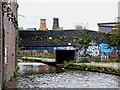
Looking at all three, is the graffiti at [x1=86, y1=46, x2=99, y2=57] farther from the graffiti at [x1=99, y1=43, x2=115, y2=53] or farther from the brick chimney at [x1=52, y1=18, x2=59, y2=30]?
the brick chimney at [x1=52, y1=18, x2=59, y2=30]

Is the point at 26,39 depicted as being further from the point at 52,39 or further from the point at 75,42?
the point at 75,42

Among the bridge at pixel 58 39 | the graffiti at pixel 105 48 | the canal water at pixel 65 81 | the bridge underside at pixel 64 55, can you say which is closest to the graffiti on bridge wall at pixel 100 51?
the graffiti at pixel 105 48

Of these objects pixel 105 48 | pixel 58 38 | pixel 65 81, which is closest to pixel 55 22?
pixel 58 38

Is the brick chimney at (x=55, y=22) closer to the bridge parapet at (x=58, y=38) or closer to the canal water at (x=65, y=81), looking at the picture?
the bridge parapet at (x=58, y=38)

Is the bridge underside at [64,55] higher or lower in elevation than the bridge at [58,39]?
lower

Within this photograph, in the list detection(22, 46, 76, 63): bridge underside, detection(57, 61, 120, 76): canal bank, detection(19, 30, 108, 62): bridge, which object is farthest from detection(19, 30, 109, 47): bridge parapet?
detection(57, 61, 120, 76): canal bank

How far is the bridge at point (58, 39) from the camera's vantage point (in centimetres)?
2782

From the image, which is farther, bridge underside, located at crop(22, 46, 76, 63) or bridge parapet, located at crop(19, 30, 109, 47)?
bridge underside, located at crop(22, 46, 76, 63)

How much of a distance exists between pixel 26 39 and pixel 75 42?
5.86 m

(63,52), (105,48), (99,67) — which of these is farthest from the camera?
(63,52)

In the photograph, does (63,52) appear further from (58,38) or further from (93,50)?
(93,50)

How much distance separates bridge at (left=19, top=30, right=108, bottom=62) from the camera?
2782cm

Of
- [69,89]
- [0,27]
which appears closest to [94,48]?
[69,89]

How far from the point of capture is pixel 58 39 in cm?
2809
